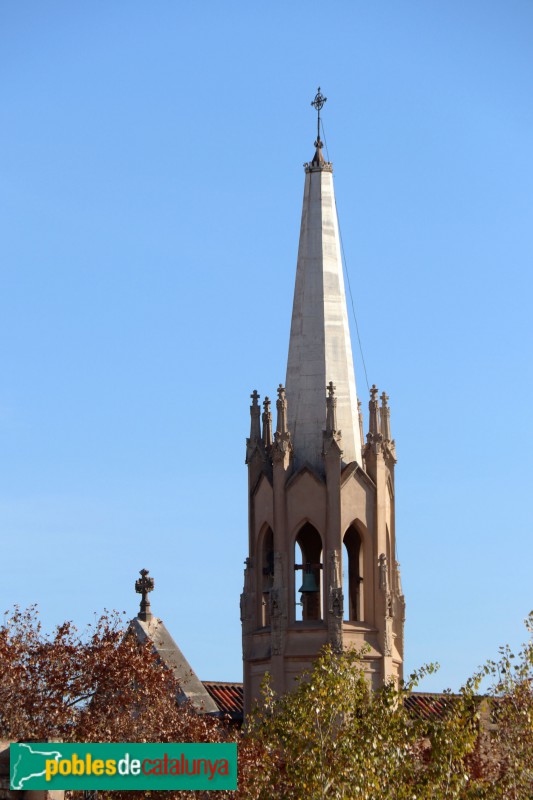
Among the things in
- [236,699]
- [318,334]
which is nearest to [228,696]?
[236,699]

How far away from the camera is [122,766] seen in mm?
32750

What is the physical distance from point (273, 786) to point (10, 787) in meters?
10.4

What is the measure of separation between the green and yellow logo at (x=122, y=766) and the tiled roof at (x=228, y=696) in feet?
68.4

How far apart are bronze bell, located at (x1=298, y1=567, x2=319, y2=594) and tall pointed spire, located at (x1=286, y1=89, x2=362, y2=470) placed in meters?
3.15

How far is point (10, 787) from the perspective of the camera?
29.6 m

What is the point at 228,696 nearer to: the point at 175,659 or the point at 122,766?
the point at 175,659

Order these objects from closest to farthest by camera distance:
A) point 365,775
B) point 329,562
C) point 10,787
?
point 10,787 → point 365,775 → point 329,562

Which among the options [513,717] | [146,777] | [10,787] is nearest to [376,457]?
[513,717]

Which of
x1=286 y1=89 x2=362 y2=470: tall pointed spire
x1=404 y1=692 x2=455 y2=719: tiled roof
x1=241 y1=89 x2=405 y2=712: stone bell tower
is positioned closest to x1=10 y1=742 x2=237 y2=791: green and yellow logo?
x1=241 y1=89 x2=405 y2=712: stone bell tower

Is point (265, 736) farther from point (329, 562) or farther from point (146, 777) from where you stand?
point (329, 562)

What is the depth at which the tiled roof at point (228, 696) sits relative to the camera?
56.3 metres

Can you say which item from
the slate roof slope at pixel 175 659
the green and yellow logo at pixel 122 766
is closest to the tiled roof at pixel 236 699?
the slate roof slope at pixel 175 659

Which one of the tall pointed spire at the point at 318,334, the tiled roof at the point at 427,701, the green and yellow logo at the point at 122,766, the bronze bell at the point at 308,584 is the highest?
the tall pointed spire at the point at 318,334

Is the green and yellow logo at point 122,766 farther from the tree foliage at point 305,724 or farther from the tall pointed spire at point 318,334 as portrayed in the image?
the tall pointed spire at point 318,334
